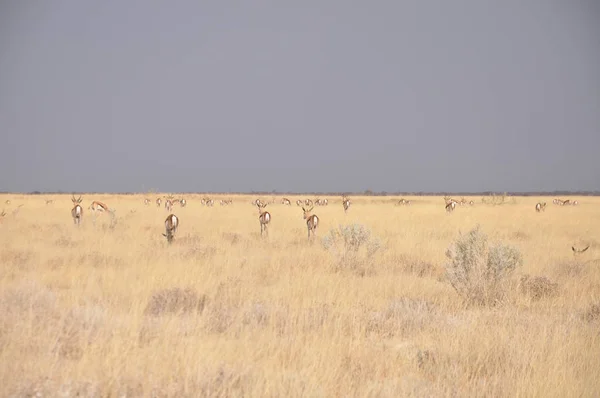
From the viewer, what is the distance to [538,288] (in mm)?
8664

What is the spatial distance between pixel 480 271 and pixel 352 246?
3829 mm

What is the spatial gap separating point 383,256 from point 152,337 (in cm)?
889

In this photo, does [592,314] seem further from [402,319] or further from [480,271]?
[402,319]

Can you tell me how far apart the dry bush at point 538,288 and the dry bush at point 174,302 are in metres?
5.38

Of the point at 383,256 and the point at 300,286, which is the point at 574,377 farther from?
the point at 383,256

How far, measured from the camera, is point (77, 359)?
4.45 meters

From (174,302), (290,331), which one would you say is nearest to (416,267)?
(174,302)

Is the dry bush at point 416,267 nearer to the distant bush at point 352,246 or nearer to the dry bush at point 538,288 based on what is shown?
the distant bush at point 352,246

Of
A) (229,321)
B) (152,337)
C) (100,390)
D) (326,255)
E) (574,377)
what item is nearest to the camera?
(100,390)

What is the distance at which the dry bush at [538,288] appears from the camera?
337 inches

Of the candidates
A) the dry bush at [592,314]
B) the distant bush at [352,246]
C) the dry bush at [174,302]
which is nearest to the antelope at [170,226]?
the distant bush at [352,246]

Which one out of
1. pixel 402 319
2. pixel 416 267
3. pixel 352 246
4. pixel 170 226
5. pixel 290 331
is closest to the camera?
pixel 290 331

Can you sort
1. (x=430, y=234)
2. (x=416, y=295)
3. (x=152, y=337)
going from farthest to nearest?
(x=430, y=234)
(x=416, y=295)
(x=152, y=337)

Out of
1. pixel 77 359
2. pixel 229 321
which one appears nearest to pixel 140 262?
pixel 229 321
